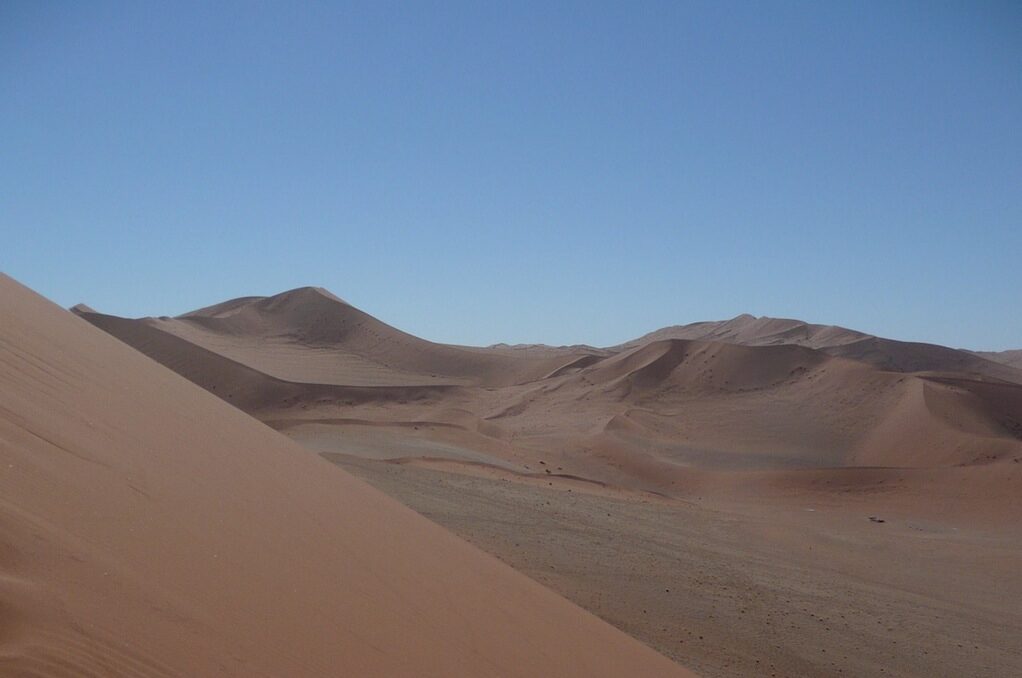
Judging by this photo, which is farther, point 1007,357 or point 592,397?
point 1007,357

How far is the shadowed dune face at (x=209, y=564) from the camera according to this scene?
2.96 metres

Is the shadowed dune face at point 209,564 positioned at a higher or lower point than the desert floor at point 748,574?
higher

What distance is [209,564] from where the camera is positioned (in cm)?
378

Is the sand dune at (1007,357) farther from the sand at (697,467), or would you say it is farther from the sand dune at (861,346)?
the sand at (697,467)

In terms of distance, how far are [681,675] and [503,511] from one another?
7.48m

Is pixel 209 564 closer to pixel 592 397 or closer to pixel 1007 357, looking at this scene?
pixel 592 397

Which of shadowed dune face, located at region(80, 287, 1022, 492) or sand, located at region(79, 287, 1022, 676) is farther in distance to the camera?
shadowed dune face, located at region(80, 287, 1022, 492)

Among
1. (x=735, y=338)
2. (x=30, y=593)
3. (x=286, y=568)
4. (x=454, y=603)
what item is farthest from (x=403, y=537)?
(x=735, y=338)

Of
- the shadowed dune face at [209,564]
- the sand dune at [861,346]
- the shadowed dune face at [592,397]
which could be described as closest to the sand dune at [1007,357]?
the sand dune at [861,346]

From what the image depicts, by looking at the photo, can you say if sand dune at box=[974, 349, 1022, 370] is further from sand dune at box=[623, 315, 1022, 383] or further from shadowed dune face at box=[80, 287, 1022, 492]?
shadowed dune face at box=[80, 287, 1022, 492]

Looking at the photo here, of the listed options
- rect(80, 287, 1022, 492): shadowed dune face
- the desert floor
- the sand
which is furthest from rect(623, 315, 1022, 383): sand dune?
the desert floor

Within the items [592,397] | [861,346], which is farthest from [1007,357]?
[592,397]

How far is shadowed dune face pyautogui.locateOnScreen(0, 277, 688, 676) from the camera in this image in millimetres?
2961

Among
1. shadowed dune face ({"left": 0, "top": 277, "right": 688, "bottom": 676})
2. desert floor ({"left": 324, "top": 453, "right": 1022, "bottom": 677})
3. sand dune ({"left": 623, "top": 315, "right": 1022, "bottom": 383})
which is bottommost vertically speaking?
desert floor ({"left": 324, "top": 453, "right": 1022, "bottom": 677})
